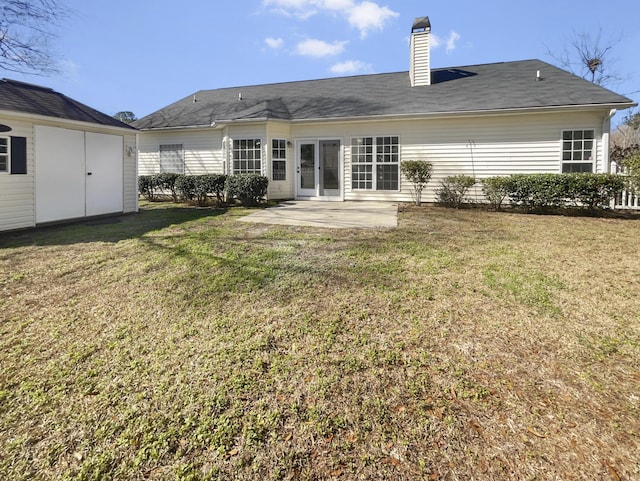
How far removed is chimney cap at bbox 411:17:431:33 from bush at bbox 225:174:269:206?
8705mm

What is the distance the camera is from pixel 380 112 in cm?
1211

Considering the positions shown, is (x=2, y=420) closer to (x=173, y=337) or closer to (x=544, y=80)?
(x=173, y=337)

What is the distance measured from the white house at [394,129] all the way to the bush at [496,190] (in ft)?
3.86

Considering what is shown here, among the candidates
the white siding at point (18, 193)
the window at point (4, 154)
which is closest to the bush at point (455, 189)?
the white siding at point (18, 193)

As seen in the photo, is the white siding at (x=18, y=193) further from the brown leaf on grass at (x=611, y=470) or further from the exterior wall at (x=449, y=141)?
the brown leaf on grass at (x=611, y=470)

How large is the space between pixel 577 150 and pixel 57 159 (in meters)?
13.8

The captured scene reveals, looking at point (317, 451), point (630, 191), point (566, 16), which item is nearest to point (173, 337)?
point (317, 451)

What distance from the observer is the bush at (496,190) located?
10.0 metres

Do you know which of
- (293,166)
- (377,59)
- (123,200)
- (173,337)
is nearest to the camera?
(173,337)

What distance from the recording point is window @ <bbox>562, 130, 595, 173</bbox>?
10.5m

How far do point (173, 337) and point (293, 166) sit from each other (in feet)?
34.8

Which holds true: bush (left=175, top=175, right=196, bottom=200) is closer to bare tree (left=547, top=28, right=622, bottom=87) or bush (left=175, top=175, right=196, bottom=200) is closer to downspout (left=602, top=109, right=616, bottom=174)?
downspout (left=602, top=109, right=616, bottom=174)

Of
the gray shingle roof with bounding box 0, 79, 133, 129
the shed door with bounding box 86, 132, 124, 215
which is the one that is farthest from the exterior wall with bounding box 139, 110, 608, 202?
the gray shingle roof with bounding box 0, 79, 133, 129

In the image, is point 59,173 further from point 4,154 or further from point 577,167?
point 577,167
